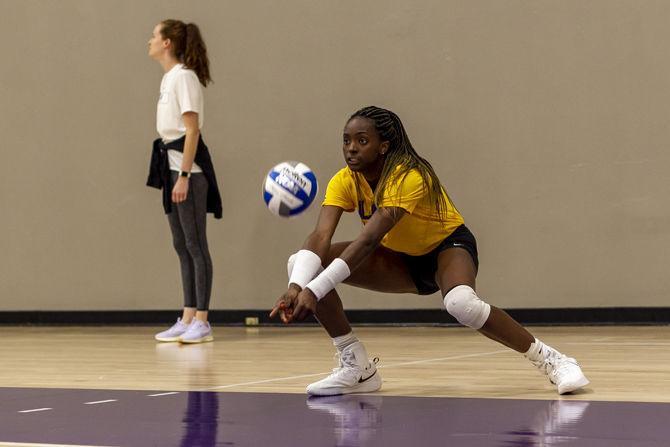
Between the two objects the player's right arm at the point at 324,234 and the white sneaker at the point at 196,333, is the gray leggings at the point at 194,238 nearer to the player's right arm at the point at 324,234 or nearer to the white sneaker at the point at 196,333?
the white sneaker at the point at 196,333

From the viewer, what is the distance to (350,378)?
11.1 feet

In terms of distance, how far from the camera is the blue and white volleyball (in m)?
3.75

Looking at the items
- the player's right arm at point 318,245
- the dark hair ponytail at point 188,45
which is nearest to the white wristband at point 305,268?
the player's right arm at point 318,245

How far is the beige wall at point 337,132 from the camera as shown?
19.4 ft

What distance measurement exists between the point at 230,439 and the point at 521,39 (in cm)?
406

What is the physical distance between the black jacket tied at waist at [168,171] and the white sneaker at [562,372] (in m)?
2.75

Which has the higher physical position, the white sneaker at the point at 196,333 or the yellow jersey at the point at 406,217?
the yellow jersey at the point at 406,217

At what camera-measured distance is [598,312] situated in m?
5.94

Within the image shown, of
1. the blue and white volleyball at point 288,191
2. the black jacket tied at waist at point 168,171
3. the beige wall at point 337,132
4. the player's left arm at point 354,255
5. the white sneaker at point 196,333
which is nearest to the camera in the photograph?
the player's left arm at point 354,255

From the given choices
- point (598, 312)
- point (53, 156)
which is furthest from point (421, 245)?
point (53, 156)

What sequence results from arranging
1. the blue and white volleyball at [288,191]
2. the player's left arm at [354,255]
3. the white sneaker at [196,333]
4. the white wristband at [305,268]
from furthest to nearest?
the white sneaker at [196,333], the blue and white volleyball at [288,191], the white wristband at [305,268], the player's left arm at [354,255]

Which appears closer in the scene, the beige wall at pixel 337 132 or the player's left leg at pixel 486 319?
the player's left leg at pixel 486 319

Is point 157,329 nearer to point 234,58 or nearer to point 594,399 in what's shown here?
point 234,58

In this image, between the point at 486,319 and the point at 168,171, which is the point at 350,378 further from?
the point at 168,171
